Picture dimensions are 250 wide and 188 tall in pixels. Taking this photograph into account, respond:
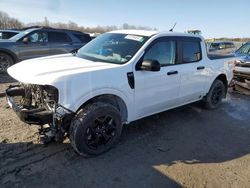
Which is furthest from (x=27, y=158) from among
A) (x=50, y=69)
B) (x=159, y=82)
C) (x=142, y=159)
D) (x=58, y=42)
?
(x=58, y=42)

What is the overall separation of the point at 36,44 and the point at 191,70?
6.98 metres

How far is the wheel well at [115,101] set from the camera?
3.77 meters

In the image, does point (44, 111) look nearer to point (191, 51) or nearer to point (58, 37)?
point (191, 51)

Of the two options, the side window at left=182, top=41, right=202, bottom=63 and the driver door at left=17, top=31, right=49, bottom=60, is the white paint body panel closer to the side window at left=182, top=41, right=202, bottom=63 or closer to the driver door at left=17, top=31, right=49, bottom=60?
the side window at left=182, top=41, right=202, bottom=63

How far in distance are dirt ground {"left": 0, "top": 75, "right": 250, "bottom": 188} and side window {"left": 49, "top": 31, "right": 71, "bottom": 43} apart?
577 centimetres

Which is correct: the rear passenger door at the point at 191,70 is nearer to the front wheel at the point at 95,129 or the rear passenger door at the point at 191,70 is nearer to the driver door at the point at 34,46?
the front wheel at the point at 95,129

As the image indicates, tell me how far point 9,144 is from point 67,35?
7553 millimetres

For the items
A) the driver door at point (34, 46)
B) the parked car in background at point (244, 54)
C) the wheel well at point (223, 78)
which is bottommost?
the wheel well at point (223, 78)

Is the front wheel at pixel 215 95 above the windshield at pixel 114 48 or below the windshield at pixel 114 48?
below

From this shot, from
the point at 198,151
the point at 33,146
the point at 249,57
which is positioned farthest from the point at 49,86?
the point at 249,57

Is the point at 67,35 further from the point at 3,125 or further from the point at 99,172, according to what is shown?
the point at 99,172

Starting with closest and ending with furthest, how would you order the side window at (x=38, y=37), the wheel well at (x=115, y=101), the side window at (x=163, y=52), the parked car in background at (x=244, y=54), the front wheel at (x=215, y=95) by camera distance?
the wheel well at (x=115, y=101)
the side window at (x=163, y=52)
the front wheel at (x=215, y=95)
the parked car in background at (x=244, y=54)
the side window at (x=38, y=37)

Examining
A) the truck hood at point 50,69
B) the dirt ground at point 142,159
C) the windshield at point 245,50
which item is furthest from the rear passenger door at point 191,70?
the windshield at point 245,50

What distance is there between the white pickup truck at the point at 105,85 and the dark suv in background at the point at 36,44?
18.2ft
